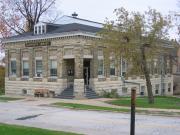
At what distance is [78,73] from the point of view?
34750mm

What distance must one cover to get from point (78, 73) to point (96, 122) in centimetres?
1598

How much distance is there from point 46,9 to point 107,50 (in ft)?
115

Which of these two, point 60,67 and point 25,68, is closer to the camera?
point 60,67

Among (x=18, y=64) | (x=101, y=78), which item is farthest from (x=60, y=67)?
(x=18, y=64)

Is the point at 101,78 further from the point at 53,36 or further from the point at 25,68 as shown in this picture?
the point at 25,68

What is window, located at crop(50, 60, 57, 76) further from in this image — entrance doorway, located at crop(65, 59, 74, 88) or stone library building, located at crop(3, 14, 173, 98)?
entrance doorway, located at crop(65, 59, 74, 88)

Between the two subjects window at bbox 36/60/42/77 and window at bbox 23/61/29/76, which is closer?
window at bbox 36/60/42/77

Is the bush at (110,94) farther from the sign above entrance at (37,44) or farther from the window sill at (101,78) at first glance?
the sign above entrance at (37,44)

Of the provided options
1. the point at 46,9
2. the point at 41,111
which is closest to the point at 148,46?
the point at 41,111

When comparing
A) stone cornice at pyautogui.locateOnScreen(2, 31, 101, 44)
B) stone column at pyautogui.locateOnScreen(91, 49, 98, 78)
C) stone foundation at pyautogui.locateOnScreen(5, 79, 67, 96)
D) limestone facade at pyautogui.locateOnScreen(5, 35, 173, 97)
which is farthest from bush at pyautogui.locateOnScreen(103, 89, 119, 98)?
stone cornice at pyautogui.locateOnScreen(2, 31, 101, 44)

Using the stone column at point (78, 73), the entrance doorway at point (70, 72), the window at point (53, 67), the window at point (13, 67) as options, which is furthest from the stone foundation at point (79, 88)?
the window at point (13, 67)

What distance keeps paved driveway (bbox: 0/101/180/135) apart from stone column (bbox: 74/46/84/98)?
34.4ft

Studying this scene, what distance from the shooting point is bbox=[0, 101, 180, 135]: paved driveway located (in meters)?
16.2

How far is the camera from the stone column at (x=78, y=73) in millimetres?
34594
